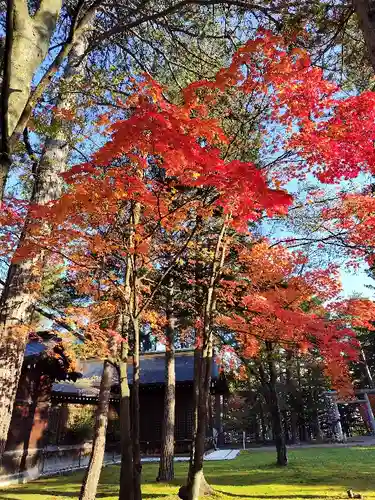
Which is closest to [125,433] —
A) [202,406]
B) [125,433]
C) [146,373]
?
[125,433]

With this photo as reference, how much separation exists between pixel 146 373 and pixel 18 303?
15.9 metres

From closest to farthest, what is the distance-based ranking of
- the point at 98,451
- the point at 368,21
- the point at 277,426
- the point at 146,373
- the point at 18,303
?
the point at 368,21 → the point at 18,303 → the point at 98,451 → the point at 277,426 → the point at 146,373

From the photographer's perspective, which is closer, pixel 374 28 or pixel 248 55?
pixel 374 28

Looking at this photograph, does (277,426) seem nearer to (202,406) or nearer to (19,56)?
(202,406)

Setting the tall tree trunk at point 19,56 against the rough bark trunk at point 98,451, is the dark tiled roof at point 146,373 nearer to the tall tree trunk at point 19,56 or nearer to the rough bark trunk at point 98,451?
the rough bark trunk at point 98,451

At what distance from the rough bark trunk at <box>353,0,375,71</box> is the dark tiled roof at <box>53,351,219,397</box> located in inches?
569

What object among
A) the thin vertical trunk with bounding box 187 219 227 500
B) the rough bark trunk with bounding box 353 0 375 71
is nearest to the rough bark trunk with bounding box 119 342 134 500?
the thin vertical trunk with bounding box 187 219 227 500

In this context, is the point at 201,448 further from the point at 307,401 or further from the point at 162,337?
the point at 307,401

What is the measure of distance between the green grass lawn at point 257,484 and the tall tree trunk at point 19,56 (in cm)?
806

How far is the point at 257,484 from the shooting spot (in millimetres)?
9227

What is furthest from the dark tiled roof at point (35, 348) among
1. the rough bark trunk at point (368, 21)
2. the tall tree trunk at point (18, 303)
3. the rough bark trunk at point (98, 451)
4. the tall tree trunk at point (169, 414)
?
the rough bark trunk at point (368, 21)

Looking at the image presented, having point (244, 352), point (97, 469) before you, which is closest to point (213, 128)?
point (97, 469)

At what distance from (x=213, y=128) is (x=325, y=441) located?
26911mm

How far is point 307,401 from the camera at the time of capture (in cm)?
2661
